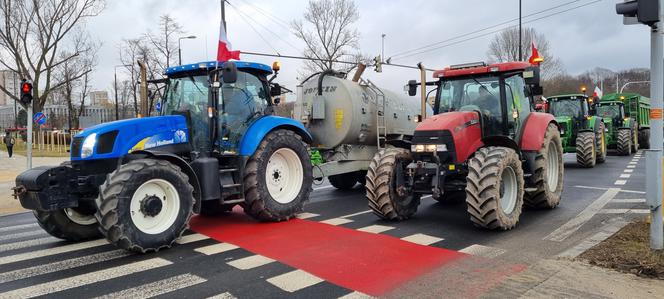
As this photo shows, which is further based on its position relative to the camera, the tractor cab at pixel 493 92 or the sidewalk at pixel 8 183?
the sidewalk at pixel 8 183

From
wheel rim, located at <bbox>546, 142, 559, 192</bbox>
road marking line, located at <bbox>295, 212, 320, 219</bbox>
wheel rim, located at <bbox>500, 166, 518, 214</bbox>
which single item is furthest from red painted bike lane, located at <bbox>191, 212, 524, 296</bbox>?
wheel rim, located at <bbox>546, 142, 559, 192</bbox>

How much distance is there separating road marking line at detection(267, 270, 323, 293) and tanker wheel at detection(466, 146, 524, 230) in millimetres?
2829

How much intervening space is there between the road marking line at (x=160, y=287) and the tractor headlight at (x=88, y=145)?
221 cm

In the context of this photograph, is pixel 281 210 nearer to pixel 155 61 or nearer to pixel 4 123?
pixel 155 61

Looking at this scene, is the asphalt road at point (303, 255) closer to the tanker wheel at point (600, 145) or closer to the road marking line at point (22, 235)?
the road marking line at point (22, 235)

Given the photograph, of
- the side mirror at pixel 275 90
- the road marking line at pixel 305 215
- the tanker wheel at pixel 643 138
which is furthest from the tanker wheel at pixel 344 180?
the tanker wheel at pixel 643 138

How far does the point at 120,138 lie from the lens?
645 cm

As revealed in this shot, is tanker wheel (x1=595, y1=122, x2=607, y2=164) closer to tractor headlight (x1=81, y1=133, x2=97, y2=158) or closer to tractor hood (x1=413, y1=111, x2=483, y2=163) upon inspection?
tractor hood (x1=413, y1=111, x2=483, y2=163)

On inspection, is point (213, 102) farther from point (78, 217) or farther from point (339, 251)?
point (339, 251)

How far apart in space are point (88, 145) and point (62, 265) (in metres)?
1.53

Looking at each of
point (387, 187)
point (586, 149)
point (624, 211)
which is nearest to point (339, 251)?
point (387, 187)

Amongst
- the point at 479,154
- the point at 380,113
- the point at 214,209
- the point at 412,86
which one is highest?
the point at 412,86

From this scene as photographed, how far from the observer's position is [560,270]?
5277 millimetres

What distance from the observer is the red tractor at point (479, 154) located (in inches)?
274
